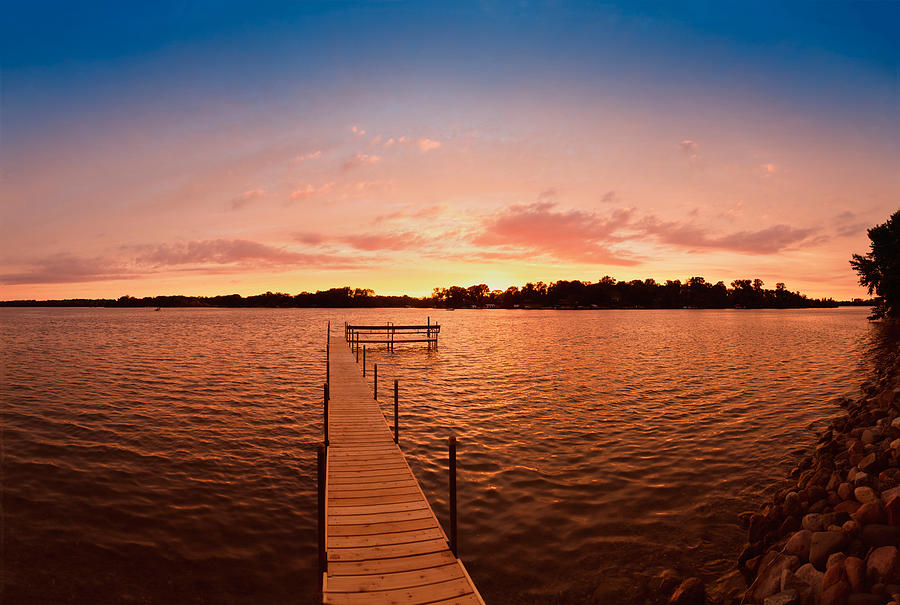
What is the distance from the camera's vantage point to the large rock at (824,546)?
5.98m

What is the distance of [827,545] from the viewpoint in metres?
6.09

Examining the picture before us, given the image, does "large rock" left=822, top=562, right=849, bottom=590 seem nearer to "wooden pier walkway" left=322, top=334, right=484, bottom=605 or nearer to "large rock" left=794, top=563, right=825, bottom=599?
"large rock" left=794, top=563, right=825, bottom=599

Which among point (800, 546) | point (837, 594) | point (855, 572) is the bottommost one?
Answer: point (800, 546)

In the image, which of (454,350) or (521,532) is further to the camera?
(454,350)

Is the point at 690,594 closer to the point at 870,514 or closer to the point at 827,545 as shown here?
the point at 827,545

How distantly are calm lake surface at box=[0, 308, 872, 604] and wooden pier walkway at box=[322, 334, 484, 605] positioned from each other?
Answer: 1059 mm

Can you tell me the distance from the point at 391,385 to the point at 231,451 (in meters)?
13.0

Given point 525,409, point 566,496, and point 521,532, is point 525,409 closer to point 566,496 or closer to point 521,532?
point 566,496

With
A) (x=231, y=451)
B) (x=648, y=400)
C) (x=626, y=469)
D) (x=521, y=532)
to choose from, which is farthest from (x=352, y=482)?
(x=648, y=400)

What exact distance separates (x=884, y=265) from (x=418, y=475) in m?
71.7

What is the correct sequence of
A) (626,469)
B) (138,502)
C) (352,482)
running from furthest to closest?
(626,469) < (138,502) < (352,482)

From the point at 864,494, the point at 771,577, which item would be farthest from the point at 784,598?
the point at 864,494

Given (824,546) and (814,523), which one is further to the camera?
(814,523)

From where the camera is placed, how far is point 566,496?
11.5 meters
